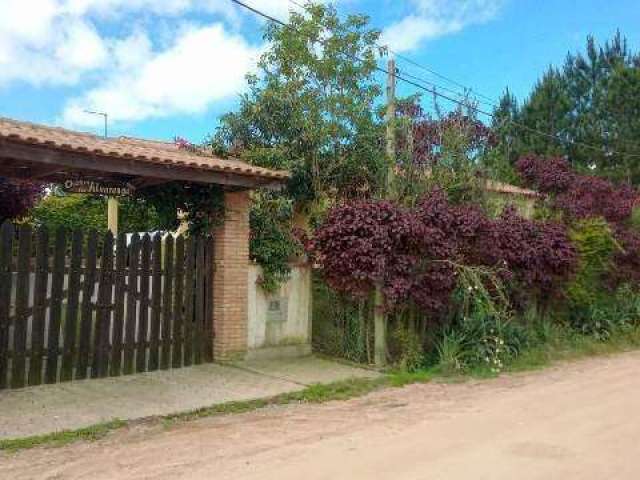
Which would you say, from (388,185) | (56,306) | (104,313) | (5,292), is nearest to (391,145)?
(388,185)

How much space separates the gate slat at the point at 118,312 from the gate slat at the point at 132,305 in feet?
0.30

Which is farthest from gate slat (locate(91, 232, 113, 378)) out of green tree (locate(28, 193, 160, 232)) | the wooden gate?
green tree (locate(28, 193, 160, 232))

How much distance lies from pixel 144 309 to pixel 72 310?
3.54 ft

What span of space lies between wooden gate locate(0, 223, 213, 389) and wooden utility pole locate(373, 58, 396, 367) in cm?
270

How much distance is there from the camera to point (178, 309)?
9.93 m

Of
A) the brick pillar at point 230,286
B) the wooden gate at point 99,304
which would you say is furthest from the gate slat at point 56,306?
the brick pillar at point 230,286

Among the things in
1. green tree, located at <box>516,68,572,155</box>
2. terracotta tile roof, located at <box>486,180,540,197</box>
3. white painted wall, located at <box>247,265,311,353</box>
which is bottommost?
white painted wall, located at <box>247,265,311,353</box>

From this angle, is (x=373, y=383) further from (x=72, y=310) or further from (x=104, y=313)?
(x=72, y=310)

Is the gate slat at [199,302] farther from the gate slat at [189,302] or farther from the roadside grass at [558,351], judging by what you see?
the roadside grass at [558,351]

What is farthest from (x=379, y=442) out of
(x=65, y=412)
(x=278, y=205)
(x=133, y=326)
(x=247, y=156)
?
(x=247, y=156)

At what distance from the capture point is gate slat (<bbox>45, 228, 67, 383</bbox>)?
8523mm

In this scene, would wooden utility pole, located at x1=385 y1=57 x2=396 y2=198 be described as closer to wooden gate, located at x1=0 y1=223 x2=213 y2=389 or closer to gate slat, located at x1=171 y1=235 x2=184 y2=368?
wooden gate, located at x1=0 y1=223 x2=213 y2=389

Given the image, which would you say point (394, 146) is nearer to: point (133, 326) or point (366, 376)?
point (366, 376)

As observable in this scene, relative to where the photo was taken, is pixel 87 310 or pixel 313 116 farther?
pixel 313 116
